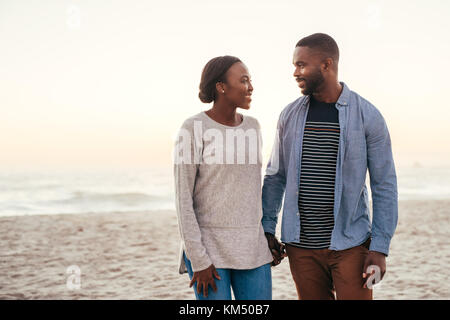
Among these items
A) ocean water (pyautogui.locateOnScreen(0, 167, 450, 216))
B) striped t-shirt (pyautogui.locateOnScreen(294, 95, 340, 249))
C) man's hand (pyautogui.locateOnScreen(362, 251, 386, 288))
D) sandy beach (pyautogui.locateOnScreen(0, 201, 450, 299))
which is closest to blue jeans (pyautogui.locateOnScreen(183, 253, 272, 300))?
striped t-shirt (pyautogui.locateOnScreen(294, 95, 340, 249))

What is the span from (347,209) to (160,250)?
6.55 meters

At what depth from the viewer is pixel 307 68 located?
8.72 ft

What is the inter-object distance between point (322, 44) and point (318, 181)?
819 mm

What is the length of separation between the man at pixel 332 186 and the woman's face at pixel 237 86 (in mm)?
387

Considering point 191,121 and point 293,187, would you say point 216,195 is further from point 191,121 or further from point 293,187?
point 293,187

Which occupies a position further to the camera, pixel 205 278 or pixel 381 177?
pixel 381 177

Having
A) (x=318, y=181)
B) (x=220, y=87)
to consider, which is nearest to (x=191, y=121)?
(x=220, y=87)

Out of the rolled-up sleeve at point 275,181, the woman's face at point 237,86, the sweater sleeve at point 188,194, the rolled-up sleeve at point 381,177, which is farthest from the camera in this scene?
the rolled-up sleeve at point 275,181

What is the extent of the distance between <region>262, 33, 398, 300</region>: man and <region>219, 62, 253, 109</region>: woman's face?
387mm

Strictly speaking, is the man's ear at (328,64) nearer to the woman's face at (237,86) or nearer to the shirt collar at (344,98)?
the shirt collar at (344,98)

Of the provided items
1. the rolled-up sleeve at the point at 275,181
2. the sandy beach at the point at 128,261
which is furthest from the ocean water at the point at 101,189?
the rolled-up sleeve at the point at 275,181

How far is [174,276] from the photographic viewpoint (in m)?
6.92

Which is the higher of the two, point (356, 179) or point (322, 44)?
point (322, 44)

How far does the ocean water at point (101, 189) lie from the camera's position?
64.5 ft
